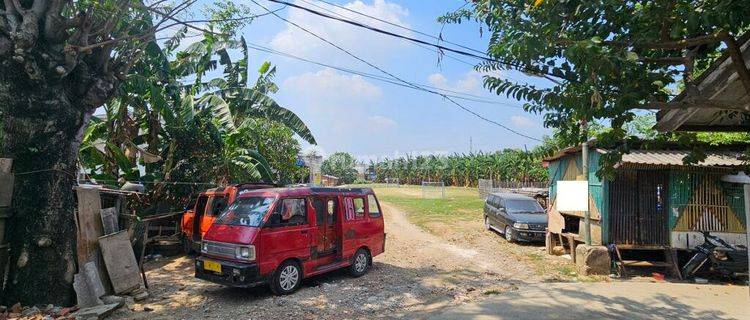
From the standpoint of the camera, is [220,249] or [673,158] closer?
[220,249]

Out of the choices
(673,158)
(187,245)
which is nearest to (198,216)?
(187,245)

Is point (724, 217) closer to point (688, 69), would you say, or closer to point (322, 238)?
point (688, 69)

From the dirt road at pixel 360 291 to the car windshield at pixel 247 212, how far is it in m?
1.29

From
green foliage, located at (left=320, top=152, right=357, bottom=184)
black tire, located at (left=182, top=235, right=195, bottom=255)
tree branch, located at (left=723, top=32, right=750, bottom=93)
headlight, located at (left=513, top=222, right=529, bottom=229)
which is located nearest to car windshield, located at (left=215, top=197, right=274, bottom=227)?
black tire, located at (left=182, top=235, right=195, bottom=255)

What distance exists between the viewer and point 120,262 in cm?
754

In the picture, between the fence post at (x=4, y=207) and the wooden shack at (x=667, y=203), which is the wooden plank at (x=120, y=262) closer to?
the fence post at (x=4, y=207)

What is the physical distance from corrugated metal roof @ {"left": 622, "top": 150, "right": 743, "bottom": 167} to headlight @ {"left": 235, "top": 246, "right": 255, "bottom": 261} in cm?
823

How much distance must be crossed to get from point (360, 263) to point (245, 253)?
3.00 meters

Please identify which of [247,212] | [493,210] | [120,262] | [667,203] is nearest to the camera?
[120,262]

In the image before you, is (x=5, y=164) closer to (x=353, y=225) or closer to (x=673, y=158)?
(x=353, y=225)

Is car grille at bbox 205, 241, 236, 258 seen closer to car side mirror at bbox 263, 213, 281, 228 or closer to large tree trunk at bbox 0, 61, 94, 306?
car side mirror at bbox 263, 213, 281, 228

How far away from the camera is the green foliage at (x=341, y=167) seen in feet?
228

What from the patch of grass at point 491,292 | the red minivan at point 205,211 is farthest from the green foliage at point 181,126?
the patch of grass at point 491,292

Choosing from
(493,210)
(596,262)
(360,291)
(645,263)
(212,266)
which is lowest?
(360,291)
